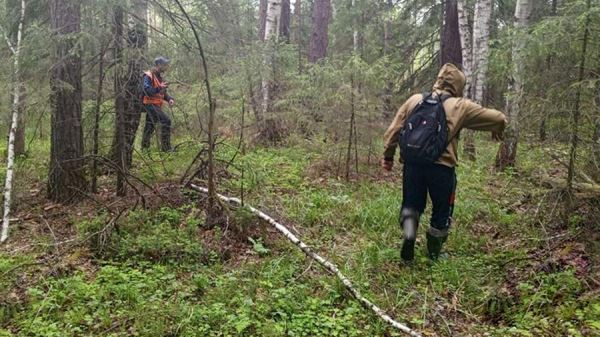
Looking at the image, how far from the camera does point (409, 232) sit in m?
5.33

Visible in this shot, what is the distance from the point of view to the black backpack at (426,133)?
502 cm

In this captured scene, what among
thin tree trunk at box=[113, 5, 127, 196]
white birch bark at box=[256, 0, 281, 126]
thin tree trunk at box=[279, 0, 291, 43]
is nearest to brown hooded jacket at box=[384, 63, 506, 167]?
thin tree trunk at box=[113, 5, 127, 196]

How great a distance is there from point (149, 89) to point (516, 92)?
547 centimetres

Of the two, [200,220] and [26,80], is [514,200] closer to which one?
[200,220]

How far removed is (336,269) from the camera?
4977mm

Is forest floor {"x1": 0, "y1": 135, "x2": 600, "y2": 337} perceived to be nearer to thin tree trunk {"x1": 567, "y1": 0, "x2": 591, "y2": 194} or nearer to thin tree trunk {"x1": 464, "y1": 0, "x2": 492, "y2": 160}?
thin tree trunk {"x1": 567, "y1": 0, "x2": 591, "y2": 194}

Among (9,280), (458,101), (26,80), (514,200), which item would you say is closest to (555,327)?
(458,101)

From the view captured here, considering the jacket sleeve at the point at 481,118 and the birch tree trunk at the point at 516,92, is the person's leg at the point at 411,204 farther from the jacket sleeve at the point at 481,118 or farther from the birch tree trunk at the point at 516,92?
the birch tree trunk at the point at 516,92

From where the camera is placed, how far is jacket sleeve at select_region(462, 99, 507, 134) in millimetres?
5018

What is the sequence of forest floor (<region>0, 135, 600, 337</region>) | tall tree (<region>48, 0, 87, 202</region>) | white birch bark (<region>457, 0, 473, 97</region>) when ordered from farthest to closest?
white birch bark (<region>457, 0, 473, 97</region>)
tall tree (<region>48, 0, 87, 202</region>)
forest floor (<region>0, 135, 600, 337</region>)

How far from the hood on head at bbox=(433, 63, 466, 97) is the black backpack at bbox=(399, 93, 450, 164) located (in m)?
0.14

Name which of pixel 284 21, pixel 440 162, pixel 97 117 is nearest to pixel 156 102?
pixel 97 117

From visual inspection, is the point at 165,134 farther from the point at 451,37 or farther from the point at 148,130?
the point at 451,37

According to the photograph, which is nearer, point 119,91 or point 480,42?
point 119,91
